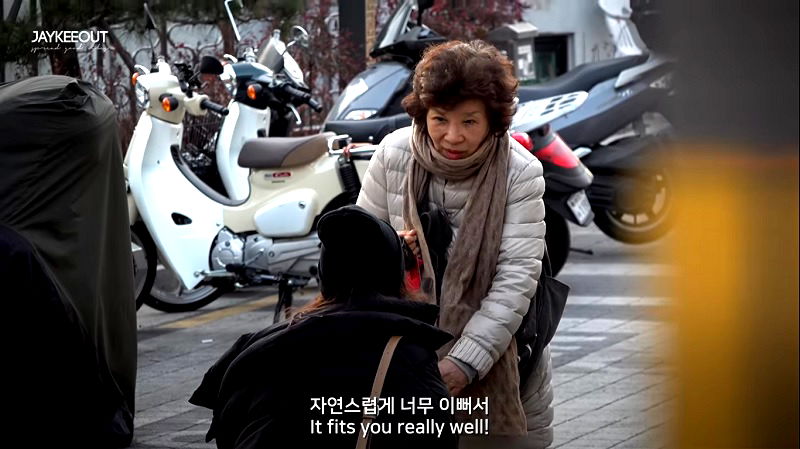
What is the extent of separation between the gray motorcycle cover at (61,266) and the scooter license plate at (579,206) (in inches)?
163

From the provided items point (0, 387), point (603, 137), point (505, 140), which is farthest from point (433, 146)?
point (603, 137)

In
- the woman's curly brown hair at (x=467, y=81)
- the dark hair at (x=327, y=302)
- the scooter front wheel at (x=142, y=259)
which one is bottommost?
the scooter front wheel at (x=142, y=259)

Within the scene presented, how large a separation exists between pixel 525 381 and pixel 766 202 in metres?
1.91

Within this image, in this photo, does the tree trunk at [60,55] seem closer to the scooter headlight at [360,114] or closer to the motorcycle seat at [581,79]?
the scooter headlight at [360,114]

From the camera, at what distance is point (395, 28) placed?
36.2 ft

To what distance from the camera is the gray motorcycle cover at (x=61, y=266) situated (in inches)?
215

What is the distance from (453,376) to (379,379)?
716 millimetres

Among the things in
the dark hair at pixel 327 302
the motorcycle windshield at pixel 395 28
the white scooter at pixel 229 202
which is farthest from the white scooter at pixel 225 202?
the dark hair at pixel 327 302

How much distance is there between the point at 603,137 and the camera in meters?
11.1

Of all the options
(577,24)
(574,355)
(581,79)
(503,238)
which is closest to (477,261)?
(503,238)

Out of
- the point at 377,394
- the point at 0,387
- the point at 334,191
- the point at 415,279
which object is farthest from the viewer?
the point at 334,191

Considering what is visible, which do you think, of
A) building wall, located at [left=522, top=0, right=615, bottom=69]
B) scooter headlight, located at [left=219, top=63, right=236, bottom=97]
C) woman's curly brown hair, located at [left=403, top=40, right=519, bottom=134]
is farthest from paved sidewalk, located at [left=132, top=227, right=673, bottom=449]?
building wall, located at [left=522, top=0, right=615, bottom=69]

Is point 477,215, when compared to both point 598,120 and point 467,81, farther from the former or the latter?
point 598,120

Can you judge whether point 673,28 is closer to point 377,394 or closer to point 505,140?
point 377,394
